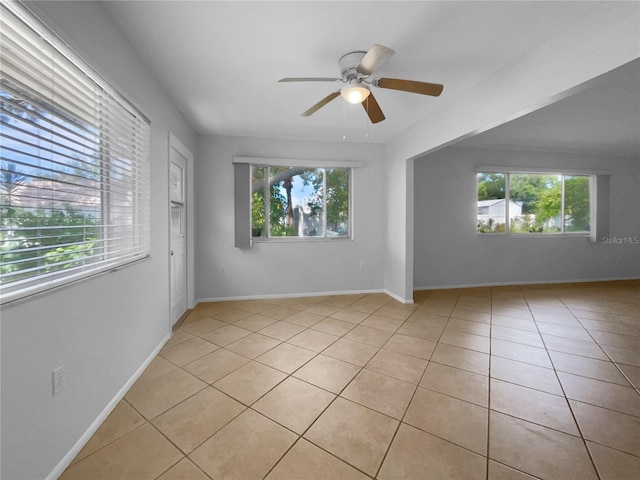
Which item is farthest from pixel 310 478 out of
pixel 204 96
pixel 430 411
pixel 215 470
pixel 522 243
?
pixel 522 243

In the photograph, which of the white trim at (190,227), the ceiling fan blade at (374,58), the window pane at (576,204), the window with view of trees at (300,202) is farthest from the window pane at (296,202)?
the window pane at (576,204)

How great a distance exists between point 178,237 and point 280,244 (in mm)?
1421

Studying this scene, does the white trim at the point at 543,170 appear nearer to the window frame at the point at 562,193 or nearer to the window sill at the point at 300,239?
the window frame at the point at 562,193

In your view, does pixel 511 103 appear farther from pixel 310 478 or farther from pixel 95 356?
pixel 95 356

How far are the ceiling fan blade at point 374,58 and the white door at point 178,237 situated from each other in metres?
2.31

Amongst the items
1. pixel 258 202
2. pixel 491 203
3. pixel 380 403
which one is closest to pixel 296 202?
pixel 258 202

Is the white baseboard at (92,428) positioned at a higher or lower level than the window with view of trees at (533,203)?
lower

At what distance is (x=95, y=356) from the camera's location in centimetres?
154

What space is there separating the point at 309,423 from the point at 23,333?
4.66ft

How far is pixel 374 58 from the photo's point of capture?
1693mm

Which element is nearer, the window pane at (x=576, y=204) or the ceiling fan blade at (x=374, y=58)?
the ceiling fan blade at (x=374, y=58)

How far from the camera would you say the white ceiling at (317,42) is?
1.64 m

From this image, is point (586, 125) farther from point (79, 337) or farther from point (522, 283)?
point (79, 337)

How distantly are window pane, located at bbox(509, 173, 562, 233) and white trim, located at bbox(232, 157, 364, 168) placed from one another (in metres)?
3.09
